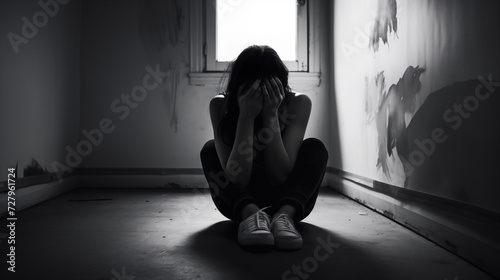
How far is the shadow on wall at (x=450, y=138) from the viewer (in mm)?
805

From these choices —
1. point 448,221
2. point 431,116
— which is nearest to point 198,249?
point 448,221

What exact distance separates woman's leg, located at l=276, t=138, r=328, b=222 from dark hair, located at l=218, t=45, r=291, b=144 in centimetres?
25

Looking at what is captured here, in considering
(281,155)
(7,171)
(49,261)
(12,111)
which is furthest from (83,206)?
(281,155)

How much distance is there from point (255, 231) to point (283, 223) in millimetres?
95

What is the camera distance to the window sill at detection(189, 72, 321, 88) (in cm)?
222

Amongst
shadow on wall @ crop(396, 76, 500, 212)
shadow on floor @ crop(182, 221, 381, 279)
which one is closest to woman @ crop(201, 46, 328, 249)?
shadow on floor @ crop(182, 221, 381, 279)

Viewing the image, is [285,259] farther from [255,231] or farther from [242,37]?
[242,37]

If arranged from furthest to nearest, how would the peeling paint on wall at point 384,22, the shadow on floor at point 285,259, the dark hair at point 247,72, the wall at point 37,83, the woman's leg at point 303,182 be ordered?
1. the wall at point 37,83
2. the peeling paint on wall at point 384,22
3. the dark hair at point 247,72
4. the woman's leg at point 303,182
5. the shadow on floor at point 285,259

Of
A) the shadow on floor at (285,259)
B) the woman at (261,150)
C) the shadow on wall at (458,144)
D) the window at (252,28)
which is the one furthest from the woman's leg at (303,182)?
the window at (252,28)

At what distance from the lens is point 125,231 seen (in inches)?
44.2

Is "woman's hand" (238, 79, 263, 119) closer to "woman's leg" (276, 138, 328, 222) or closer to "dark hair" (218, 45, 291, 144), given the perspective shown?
"dark hair" (218, 45, 291, 144)

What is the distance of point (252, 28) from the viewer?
2.28 metres

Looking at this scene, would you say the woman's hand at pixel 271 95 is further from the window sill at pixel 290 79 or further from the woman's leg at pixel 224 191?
the window sill at pixel 290 79

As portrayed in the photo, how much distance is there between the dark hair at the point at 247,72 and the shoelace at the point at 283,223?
335mm
